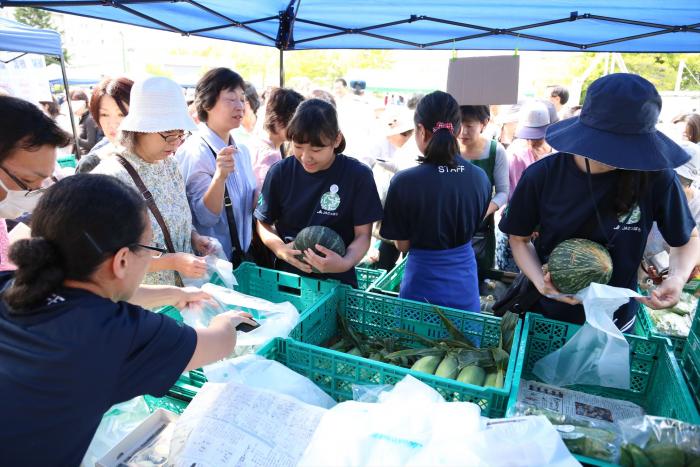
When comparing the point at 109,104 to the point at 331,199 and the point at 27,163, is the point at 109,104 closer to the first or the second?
the point at 27,163

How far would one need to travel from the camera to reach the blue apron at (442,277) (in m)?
2.86

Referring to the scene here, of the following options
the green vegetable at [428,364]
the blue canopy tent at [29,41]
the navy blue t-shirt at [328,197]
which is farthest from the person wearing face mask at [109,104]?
the blue canopy tent at [29,41]

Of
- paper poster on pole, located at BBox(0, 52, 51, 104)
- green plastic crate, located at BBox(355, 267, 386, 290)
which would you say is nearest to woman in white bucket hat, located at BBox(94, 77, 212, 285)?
green plastic crate, located at BBox(355, 267, 386, 290)

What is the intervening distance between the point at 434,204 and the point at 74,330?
1985mm

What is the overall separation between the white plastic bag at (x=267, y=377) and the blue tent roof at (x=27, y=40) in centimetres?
721

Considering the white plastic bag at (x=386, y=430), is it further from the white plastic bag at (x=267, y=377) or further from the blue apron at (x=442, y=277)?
the blue apron at (x=442, y=277)

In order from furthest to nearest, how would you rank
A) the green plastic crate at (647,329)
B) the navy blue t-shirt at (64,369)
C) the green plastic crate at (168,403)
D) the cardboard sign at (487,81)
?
the cardboard sign at (487,81) < the green plastic crate at (647,329) < the green plastic crate at (168,403) < the navy blue t-shirt at (64,369)

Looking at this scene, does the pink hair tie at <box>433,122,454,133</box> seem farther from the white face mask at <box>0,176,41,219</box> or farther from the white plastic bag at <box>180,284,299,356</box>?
the white face mask at <box>0,176,41,219</box>

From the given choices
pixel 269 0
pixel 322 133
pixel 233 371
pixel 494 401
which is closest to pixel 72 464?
pixel 233 371

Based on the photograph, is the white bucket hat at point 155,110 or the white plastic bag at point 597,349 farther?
the white bucket hat at point 155,110

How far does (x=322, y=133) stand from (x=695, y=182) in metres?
3.12

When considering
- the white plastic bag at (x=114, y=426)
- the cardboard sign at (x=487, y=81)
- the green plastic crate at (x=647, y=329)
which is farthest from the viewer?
the cardboard sign at (x=487, y=81)

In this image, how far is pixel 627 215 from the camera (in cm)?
204

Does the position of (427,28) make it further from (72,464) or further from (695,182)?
(72,464)
